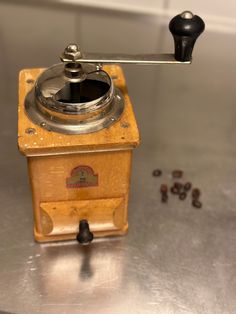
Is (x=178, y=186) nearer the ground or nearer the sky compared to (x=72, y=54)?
nearer the ground

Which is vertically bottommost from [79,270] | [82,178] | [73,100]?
[79,270]

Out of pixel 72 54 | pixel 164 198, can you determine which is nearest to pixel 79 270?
pixel 164 198

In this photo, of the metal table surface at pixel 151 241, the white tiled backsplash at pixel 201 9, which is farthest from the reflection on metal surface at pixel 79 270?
the white tiled backsplash at pixel 201 9

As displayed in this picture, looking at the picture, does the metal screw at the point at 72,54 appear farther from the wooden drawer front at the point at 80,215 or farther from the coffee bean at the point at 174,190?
the coffee bean at the point at 174,190

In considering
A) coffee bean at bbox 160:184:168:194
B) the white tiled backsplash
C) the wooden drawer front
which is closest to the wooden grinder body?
the wooden drawer front

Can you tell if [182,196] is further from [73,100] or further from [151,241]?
[73,100]

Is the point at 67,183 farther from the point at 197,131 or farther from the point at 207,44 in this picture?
the point at 207,44

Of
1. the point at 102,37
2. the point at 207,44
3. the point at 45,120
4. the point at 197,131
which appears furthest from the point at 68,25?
the point at 45,120
